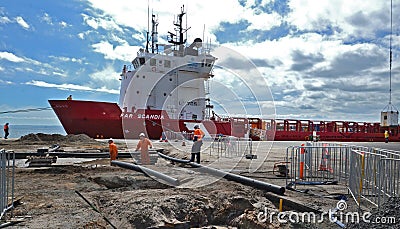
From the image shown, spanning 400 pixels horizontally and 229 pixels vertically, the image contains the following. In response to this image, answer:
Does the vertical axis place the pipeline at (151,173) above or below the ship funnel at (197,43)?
below

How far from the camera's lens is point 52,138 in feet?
82.0

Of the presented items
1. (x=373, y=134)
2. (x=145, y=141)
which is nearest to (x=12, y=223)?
(x=145, y=141)

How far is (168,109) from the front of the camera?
30.3m

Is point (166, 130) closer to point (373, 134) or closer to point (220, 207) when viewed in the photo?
point (220, 207)

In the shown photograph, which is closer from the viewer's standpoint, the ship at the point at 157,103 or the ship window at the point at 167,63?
the ship at the point at 157,103

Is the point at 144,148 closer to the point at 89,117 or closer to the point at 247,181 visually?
the point at 247,181

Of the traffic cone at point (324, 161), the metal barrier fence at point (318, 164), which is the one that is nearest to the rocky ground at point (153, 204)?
the metal barrier fence at point (318, 164)

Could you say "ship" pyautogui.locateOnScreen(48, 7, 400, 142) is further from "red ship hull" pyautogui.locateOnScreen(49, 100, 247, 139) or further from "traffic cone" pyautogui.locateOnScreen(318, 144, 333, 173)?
"traffic cone" pyautogui.locateOnScreen(318, 144, 333, 173)

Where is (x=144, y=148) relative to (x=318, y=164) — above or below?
above

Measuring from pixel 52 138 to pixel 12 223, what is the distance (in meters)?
21.4

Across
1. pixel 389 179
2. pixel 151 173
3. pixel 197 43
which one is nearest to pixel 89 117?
pixel 197 43

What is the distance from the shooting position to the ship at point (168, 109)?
27.5 meters

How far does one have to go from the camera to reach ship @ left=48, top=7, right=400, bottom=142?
27.5m

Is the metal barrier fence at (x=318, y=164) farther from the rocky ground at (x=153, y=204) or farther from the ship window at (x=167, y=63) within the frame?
the ship window at (x=167, y=63)
